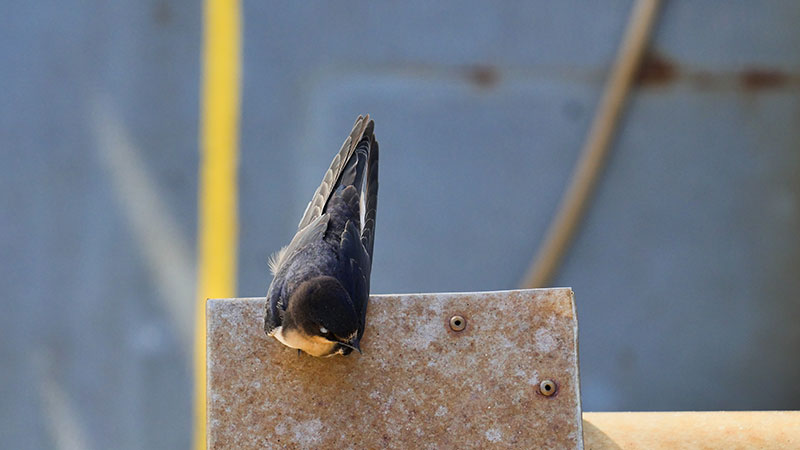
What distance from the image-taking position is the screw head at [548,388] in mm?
2367

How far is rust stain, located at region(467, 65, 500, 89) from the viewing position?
5.11 metres

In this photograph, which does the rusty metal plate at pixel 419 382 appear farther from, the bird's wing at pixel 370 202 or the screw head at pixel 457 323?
the bird's wing at pixel 370 202

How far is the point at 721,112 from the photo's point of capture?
16.6 feet

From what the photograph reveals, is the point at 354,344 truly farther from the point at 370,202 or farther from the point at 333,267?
the point at 370,202

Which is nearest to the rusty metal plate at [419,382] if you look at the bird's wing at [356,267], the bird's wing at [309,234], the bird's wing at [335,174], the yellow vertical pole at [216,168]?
the bird's wing at [356,267]

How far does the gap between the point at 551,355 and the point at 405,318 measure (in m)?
0.42

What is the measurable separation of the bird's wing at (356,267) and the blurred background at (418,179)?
1705 mm

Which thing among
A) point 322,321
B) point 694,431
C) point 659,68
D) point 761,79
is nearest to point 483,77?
point 659,68

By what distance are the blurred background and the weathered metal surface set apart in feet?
7.24

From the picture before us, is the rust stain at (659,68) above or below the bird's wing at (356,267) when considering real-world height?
above

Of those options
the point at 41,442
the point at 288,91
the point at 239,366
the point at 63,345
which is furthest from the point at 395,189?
the point at 239,366

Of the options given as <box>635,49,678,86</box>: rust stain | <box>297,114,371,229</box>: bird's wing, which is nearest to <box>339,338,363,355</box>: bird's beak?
<box>297,114,371,229</box>: bird's wing

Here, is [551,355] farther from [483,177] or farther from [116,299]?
[116,299]

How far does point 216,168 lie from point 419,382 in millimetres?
2907
